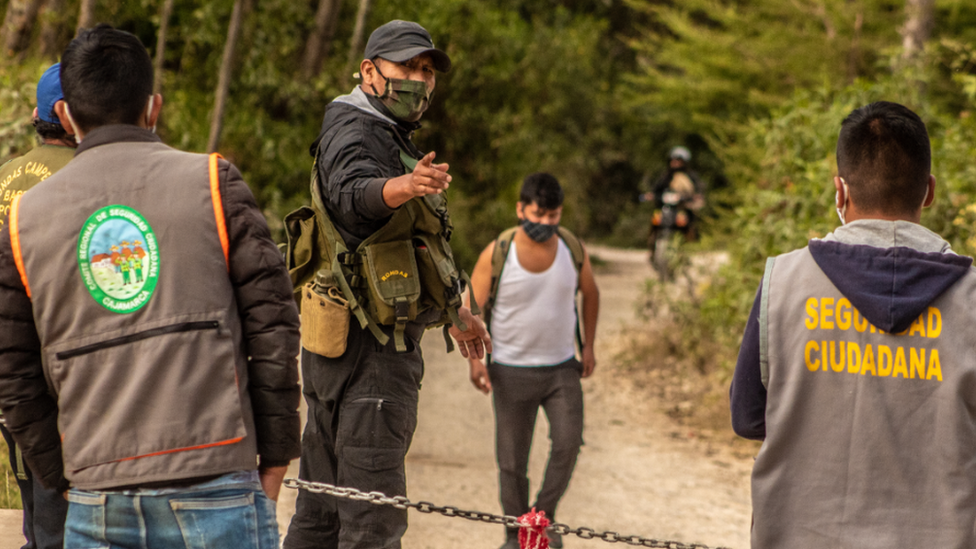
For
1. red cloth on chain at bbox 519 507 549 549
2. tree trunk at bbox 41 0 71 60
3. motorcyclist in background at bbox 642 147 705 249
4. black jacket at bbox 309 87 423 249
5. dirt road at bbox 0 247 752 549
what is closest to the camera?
black jacket at bbox 309 87 423 249

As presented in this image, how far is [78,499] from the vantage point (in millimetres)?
2176

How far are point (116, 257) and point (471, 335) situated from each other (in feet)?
5.84

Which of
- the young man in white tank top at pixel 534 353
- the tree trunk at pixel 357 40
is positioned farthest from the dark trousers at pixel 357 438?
the tree trunk at pixel 357 40

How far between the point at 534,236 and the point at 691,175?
424 inches

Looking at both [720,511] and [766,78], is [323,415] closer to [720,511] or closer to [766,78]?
[720,511]

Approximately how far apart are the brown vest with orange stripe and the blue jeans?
40 mm

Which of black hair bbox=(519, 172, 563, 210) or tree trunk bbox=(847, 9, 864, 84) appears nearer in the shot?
black hair bbox=(519, 172, 563, 210)

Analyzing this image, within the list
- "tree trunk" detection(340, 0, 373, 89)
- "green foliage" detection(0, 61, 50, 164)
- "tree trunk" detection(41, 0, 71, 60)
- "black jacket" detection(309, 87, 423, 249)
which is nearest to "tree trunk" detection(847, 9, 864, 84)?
"tree trunk" detection(340, 0, 373, 89)

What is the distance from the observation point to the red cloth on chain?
11.3ft

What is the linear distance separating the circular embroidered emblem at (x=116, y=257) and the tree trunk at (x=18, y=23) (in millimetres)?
7971

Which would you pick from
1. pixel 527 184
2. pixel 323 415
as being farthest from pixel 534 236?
pixel 323 415

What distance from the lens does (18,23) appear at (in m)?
9.18

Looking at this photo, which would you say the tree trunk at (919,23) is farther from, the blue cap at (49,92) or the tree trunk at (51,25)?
the blue cap at (49,92)

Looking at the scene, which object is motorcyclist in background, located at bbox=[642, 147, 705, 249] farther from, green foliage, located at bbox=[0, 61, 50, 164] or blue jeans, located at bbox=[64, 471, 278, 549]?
blue jeans, located at bbox=[64, 471, 278, 549]
